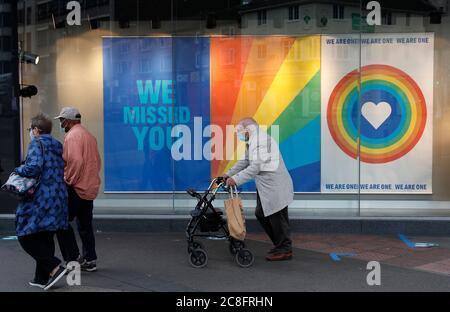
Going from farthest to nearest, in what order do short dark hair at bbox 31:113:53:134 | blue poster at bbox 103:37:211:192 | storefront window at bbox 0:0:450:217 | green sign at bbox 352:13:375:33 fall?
blue poster at bbox 103:37:211:192, storefront window at bbox 0:0:450:217, green sign at bbox 352:13:375:33, short dark hair at bbox 31:113:53:134

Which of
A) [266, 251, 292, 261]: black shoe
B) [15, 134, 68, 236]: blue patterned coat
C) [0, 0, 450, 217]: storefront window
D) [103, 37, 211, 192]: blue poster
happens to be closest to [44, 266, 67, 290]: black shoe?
[15, 134, 68, 236]: blue patterned coat

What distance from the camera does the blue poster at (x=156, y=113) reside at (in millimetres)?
9766

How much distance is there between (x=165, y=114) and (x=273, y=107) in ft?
5.74

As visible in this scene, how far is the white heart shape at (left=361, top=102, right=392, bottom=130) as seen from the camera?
9.66 metres

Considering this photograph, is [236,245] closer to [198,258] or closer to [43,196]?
[198,258]

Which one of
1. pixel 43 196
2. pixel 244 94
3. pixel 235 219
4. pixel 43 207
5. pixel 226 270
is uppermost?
pixel 244 94

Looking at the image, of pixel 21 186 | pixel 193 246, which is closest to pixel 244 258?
pixel 193 246

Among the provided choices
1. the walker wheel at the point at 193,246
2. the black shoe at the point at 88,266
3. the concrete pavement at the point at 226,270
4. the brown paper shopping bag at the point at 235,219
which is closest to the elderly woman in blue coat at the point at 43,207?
the concrete pavement at the point at 226,270

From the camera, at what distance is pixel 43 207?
224 inches

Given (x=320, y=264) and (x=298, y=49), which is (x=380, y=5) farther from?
(x=320, y=264)

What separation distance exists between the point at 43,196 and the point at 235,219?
210cm

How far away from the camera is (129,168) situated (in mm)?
9906

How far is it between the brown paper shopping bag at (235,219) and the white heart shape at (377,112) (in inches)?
150

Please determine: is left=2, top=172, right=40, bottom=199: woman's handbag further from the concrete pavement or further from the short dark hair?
the concrete pavement
